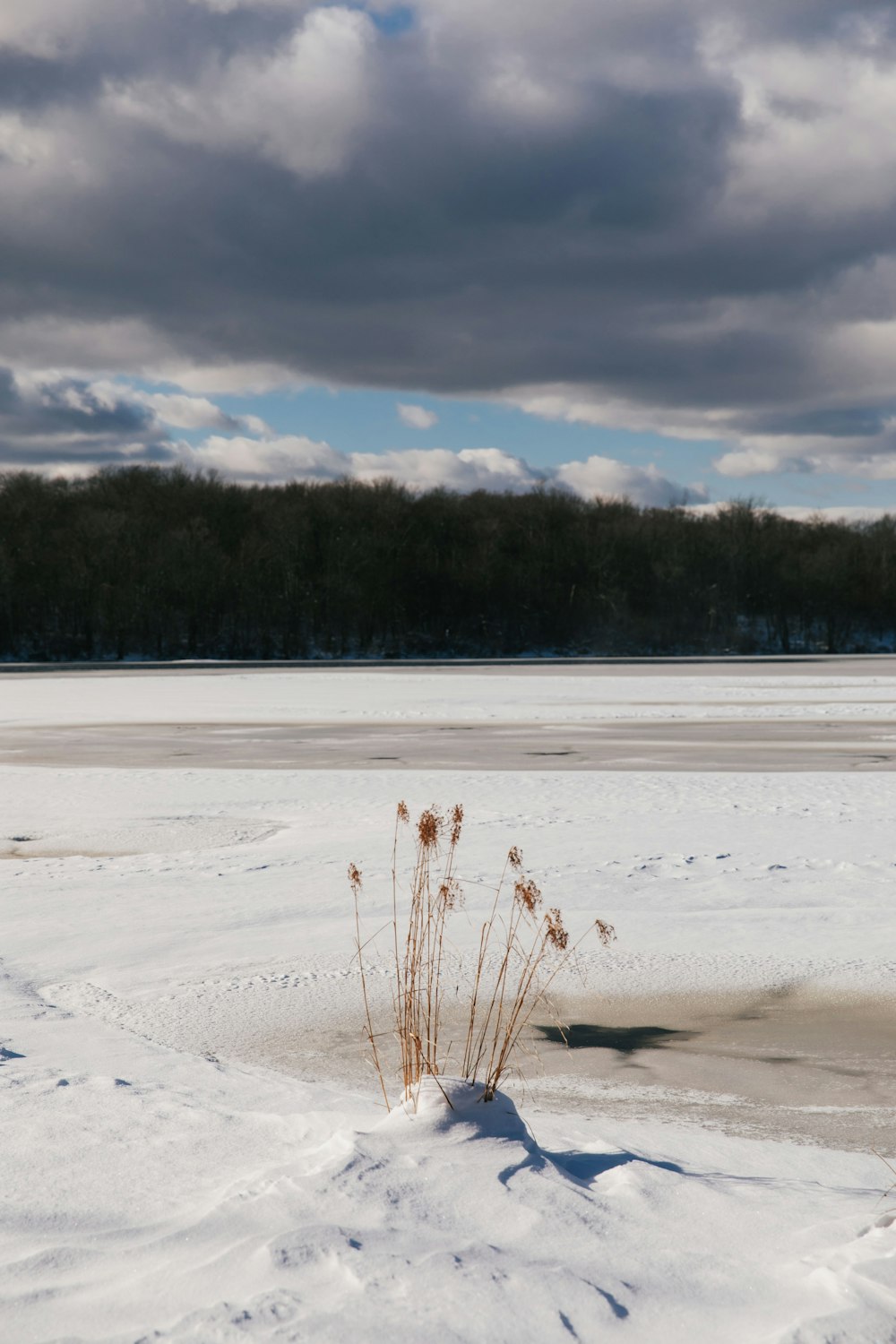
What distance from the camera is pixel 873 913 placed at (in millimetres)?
7422

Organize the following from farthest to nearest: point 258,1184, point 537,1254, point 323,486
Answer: point 323,486 < point 258,1184 < point 537,1254

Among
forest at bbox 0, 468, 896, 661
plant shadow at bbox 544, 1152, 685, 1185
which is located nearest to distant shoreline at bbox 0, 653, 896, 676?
forest at bbox 0, 468, 896, 661

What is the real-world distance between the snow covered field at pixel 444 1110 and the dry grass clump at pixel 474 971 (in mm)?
195

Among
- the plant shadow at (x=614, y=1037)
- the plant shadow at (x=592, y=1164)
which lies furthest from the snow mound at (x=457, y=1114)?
the plant shadow at (x=614, y=1037)

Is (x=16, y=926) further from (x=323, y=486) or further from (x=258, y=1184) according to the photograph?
(x=323, y=486)

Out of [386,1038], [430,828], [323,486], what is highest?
[323,486]

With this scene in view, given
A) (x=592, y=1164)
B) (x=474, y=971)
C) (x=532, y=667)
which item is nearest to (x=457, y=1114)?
(x=592, y=1164)

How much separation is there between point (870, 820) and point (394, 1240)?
8.44m

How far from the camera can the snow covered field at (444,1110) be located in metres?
2.84

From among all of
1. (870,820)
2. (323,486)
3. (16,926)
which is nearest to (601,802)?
(870,820)

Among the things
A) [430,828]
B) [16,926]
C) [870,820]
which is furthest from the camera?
[870,820]

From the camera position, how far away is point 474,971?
658 cm

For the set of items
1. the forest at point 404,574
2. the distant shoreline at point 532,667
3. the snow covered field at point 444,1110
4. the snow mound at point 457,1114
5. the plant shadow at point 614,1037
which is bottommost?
the plant shadow at point 614,1037

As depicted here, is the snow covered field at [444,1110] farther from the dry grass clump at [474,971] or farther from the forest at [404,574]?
the forest at [404,574]
